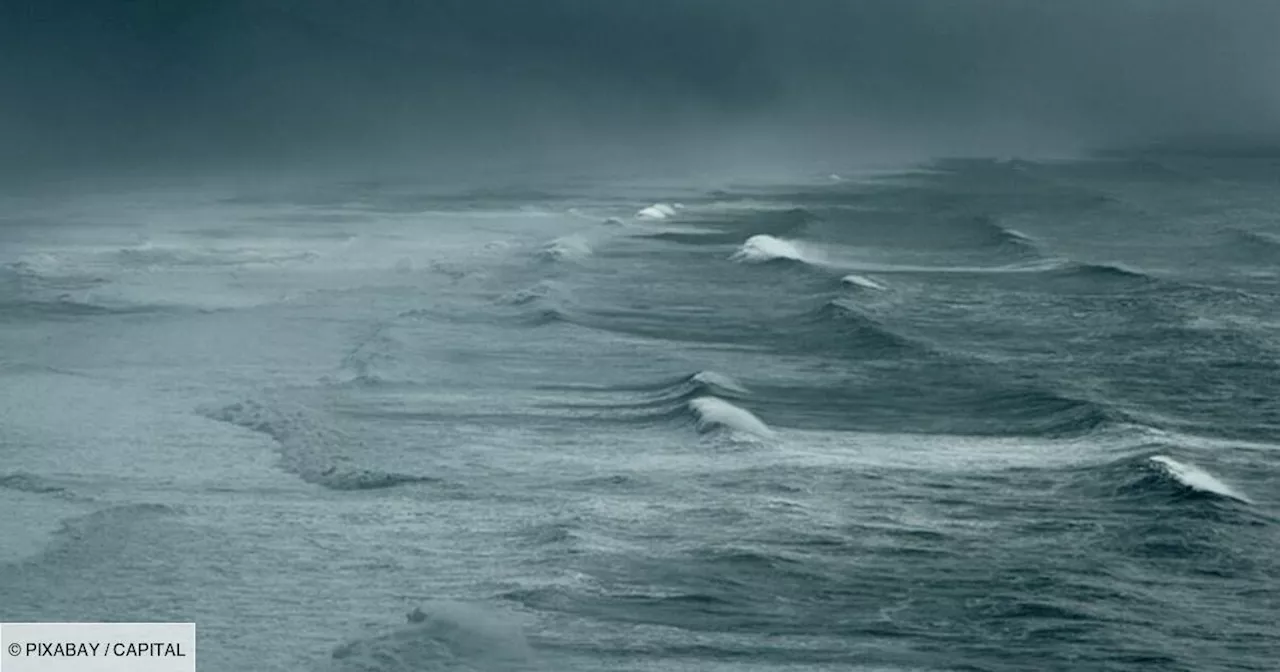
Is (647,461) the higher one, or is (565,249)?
(565,249)

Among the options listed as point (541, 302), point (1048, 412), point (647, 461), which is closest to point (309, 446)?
point (647, 461)

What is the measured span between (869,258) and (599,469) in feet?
88.6

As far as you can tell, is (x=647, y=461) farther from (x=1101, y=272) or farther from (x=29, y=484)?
(x=1101, y=272)

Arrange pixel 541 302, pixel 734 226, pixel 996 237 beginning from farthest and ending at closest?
pixel 734 226, pixel 996 237, pixel 541 302

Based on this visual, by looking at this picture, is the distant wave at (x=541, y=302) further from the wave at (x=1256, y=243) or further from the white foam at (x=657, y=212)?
the white foam at (x=657, y=212)

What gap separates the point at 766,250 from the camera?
153 feet

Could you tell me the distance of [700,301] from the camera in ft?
121

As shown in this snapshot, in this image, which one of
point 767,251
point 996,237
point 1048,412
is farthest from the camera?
point 996,237

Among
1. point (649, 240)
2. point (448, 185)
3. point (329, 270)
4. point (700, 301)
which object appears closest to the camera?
point (700, 301)

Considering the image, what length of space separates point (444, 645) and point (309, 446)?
24.2ft

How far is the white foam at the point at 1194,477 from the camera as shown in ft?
65.6

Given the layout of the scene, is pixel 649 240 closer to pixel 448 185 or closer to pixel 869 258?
pixel 869 258

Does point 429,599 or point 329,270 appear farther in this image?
point 329,270

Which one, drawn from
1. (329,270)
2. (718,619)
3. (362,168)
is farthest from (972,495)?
(362,168)
